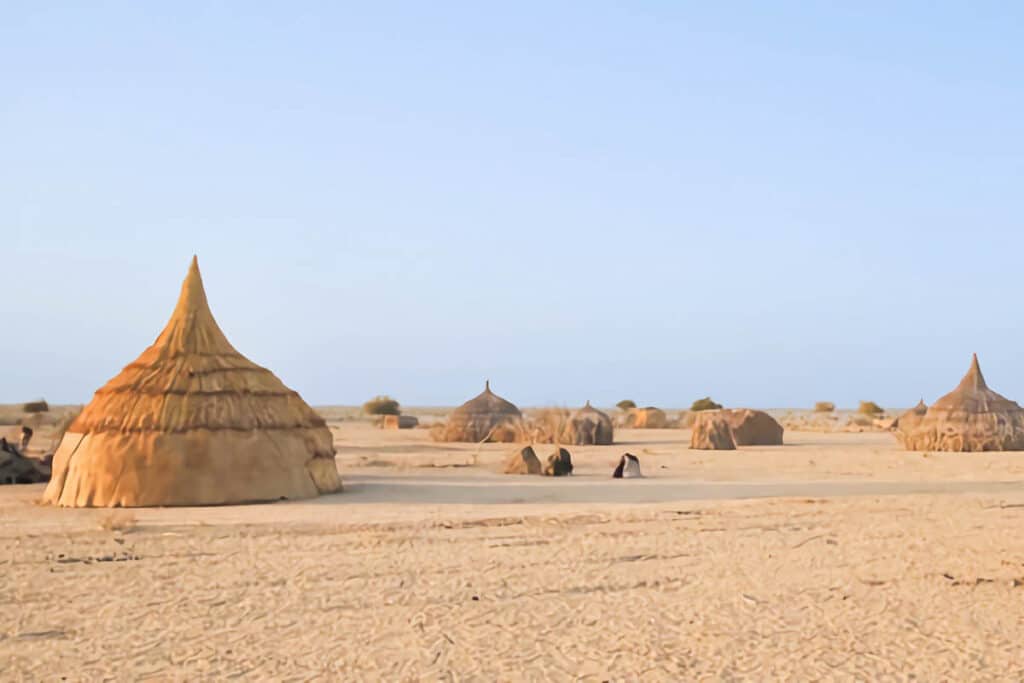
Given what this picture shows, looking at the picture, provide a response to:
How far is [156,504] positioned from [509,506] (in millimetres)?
3623

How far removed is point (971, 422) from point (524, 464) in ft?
35.3

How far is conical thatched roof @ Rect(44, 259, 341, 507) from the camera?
10.9m

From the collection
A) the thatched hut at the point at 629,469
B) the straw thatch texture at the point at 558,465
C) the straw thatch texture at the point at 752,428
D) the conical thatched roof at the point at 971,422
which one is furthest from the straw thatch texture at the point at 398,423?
the thatched hut at the point at 629,469

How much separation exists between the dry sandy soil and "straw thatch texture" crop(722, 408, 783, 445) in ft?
41.5

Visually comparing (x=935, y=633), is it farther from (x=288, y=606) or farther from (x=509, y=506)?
(x=509, y=506)

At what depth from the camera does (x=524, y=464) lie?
16.1 meters

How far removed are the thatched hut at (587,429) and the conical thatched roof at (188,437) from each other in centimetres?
1266

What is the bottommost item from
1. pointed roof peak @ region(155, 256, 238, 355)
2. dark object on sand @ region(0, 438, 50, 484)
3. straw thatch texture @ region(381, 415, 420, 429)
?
dark object on sand @ region(0, 438, 50, 484)

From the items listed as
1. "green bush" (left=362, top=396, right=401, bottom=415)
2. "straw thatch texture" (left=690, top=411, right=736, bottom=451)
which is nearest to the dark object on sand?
"straw thatch texture" (left=690, top=411, right=736, bottom=451)

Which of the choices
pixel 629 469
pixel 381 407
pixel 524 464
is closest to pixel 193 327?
pixel 524 464

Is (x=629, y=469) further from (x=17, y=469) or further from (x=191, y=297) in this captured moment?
(x=17, y=469)

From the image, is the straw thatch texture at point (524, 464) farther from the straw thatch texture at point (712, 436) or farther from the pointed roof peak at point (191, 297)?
the straw thatch texture at point (712, 436)

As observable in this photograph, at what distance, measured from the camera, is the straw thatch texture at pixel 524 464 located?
15945 mm

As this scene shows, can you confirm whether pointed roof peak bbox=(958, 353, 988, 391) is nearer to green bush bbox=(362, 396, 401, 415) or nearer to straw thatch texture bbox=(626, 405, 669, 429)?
straw thatch texture bbox=(626, 405, 669, 429)
